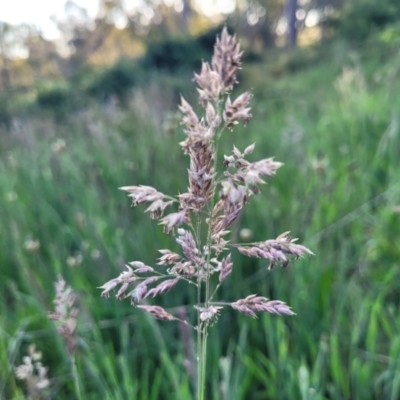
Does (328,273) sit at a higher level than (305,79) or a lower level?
lower

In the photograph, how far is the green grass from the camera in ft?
4.21

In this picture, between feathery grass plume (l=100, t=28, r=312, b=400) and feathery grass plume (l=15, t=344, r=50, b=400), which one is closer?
feathery grass plume (l=100, t=28, r=312, b=400)

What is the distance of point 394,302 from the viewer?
1.69 m

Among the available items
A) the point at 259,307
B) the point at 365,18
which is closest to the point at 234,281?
the point at 259,307

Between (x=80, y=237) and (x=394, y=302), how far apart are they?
Answer: 4.55ft

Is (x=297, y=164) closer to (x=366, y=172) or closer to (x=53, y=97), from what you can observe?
(x=366, y=172)

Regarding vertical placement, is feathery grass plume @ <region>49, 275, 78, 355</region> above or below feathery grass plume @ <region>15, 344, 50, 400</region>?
above

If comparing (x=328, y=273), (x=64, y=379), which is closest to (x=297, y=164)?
(x=328, y=273)

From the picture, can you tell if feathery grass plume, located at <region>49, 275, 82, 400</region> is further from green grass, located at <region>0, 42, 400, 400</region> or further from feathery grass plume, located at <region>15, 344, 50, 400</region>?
green grass, located at <region>0, 42, 400, 400</region>

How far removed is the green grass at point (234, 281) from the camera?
128 cm

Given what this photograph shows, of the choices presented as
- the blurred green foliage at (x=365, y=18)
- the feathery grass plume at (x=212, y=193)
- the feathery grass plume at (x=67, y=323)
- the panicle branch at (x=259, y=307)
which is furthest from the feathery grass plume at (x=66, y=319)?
the blurred green foliage at (x=365, y=18)

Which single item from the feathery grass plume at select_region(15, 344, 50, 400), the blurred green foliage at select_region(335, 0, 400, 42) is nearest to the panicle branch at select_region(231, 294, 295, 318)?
the feathery grass plume at select_region(15, 344, 50, 400)

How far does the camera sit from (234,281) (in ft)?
5.74

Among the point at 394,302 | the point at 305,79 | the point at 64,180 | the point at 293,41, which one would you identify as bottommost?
the point at 394,302
